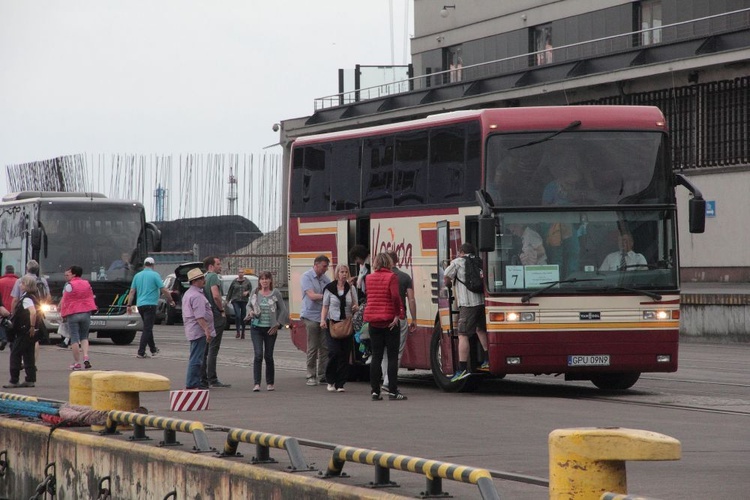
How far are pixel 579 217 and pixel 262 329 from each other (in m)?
4.65

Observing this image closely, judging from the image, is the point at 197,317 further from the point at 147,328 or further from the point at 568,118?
the point at 147,328

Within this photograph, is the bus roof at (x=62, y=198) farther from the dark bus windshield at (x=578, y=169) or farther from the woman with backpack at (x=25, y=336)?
the dark bus windshield at (x=578, y=169)

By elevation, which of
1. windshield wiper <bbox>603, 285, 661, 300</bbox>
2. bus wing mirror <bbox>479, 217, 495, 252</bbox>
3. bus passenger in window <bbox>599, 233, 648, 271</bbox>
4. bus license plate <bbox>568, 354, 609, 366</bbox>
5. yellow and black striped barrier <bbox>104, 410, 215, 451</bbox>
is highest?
bus wing mirror <bbox>479, 217, 495, 252</bbox>

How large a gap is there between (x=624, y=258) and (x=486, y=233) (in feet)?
6.29

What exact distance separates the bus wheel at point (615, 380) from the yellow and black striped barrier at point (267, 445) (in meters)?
10.4

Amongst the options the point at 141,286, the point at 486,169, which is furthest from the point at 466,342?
the point at 141,286

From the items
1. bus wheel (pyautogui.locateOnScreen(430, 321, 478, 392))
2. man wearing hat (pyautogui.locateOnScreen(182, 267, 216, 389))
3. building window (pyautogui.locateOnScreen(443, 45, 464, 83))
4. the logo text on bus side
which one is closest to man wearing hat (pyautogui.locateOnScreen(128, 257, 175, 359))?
the logo text on bus side

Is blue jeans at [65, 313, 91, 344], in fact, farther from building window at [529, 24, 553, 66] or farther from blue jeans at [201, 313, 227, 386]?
building window at [529, 24, 553, 66]

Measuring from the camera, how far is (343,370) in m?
20.8

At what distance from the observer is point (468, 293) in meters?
19.5

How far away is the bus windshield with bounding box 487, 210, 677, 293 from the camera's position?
19.1 m

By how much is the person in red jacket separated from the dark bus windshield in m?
1.62

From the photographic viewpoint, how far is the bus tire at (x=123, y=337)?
3862cm

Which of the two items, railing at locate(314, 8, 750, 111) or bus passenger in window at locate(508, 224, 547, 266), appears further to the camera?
railing at locate(314, 8, 750, 111)
